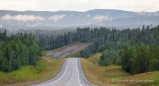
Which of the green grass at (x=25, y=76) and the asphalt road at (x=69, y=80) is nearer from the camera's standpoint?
the asphalt road at (x=69, y=80)

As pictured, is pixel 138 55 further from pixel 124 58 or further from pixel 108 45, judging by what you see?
pixel 108 45

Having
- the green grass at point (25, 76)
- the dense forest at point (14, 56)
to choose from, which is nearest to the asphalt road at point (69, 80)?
the green grass at point (25, 76)

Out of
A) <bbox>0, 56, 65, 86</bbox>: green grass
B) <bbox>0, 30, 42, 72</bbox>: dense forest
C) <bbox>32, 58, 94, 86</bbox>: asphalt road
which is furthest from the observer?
<bbox>0, 30, 42, 72</bbox>: dense forest

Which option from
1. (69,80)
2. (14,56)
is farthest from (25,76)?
(69,80)

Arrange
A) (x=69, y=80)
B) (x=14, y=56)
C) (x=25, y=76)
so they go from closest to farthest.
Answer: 1. (x=69, y=80)
2. (x=25, y=76)
3. (x=14, y=56)

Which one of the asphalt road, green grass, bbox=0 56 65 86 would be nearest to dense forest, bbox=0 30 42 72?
green grass, bbox=0 56 65 86

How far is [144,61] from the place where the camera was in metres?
94.4

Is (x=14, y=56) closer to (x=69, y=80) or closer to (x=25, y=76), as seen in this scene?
(x=25, y=76)

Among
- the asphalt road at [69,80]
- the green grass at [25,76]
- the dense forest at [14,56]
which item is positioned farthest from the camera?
the dense forest at [14,56]

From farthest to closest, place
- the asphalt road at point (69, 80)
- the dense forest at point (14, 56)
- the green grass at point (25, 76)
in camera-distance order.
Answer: the dense forest at point (14, 56) → the green grass at point (25, 76) → the asphalt road at point (69, 80)

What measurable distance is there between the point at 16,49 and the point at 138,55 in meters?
47.3

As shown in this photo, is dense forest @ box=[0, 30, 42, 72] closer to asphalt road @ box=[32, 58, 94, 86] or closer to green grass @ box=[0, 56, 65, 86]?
green grass @ box=[0, 56, 65, 86]

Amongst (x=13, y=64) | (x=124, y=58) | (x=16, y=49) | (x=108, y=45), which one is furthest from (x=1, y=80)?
(x=108, y=45)

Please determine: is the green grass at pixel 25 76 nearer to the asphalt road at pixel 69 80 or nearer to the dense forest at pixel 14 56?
the asphalt road at pixel 69 80
